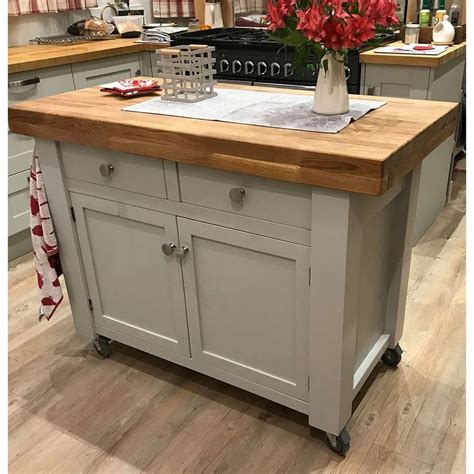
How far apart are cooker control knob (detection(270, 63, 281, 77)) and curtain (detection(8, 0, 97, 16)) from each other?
154 cm

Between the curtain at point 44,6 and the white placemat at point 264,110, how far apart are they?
1.90 metres

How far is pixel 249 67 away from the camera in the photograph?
2.96 metres

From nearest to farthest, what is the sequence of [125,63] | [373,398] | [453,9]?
1. [373,398]
2. [453,9]
3. [125,63]

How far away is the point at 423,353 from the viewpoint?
2.13 m

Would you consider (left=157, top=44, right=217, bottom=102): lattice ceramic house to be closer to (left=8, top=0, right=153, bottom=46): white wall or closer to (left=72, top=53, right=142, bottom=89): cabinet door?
(left=72, top=53, right=142, bottom=89): cabinet door

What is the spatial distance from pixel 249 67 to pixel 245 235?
168cm

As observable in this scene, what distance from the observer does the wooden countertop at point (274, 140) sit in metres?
1.29

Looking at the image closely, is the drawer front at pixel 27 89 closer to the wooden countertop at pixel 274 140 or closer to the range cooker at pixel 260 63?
the range cooker at pixel 260 63

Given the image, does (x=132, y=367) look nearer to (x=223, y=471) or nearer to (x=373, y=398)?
(x=223, y=471)

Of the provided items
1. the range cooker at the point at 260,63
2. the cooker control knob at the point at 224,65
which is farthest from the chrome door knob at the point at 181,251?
the cooker control knob at the point at 224,65

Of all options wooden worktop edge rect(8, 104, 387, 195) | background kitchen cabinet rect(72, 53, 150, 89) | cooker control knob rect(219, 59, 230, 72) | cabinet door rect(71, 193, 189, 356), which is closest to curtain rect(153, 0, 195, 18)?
background kitchen cabinet rect(72, 53, 150, 89)

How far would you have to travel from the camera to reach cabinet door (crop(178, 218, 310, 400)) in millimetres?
1541

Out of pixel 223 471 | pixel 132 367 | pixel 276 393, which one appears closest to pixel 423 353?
pixel 276 393

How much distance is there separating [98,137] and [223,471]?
1085 millimetres
